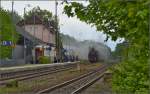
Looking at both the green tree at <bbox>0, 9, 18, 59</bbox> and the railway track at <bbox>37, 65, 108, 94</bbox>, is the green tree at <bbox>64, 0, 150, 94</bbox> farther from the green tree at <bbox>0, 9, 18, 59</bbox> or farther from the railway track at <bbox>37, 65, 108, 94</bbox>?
the green tree at <bbox>0, 9, 18, 59</bbox>

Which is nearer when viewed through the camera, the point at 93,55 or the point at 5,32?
the point at 5,32

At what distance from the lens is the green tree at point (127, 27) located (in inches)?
236

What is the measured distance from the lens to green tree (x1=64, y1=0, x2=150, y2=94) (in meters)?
5.99

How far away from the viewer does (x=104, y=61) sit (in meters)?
95.9

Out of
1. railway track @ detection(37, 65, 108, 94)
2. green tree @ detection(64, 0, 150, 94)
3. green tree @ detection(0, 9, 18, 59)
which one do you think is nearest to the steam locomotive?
green tree @ detection(0, 9, 18, 59)

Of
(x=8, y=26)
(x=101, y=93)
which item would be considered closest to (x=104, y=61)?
(x=8, y=26)

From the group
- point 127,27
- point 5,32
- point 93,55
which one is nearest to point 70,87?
point 127,27

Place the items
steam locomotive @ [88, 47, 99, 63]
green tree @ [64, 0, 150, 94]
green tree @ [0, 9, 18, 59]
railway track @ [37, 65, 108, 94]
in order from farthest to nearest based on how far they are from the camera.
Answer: steam locomotive @ [88, 47, 99, 63] → green tree @ [0, 9, 18, 59] → railway track @ [37, 65, 108, 94] → green tree @ [64, 0, 150, 94]

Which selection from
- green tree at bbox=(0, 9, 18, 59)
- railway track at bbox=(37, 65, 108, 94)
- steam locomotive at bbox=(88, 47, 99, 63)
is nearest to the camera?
railway track at bbox=(37, 65, 108, 94)

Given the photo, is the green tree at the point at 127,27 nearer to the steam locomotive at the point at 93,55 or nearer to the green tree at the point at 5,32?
the green tree at the point at 5,32

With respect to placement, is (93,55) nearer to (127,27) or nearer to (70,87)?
(70,87)

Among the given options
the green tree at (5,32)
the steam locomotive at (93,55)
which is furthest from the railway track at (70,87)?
the steam locomotive at (93,55)

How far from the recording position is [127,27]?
6.86 meters

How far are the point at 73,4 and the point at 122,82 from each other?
2.45 metres
